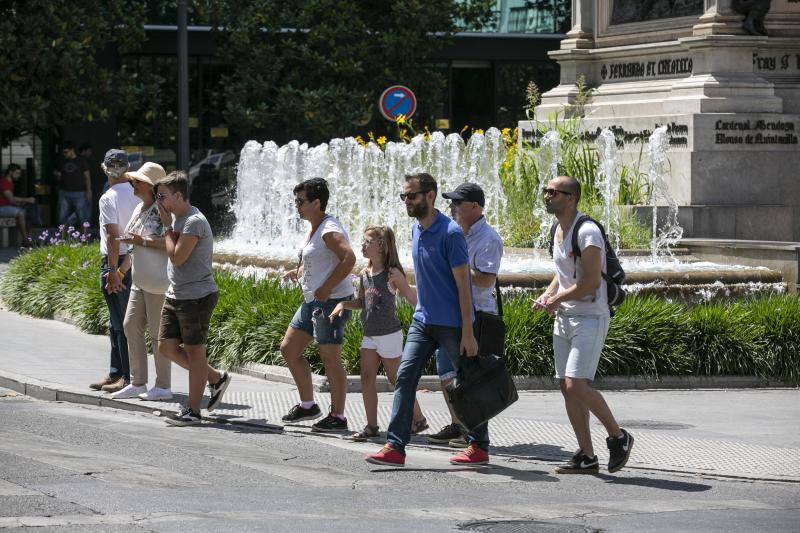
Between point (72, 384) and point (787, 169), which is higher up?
point (787, 169)

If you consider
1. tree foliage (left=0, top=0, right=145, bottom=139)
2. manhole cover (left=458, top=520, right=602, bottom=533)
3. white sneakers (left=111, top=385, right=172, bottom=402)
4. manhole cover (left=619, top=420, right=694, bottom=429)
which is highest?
tree foliage (left=0, top=0, right=145, bottom=139)

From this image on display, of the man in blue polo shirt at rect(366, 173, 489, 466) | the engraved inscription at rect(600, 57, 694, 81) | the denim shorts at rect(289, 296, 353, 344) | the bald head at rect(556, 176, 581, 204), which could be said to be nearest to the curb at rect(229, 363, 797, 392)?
the denim shorts at rect(289, 296, 353, 344)

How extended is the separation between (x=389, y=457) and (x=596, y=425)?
2.26m

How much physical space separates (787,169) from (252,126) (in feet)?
55.5

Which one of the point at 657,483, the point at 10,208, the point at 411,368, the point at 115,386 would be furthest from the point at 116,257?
the point at 10,208

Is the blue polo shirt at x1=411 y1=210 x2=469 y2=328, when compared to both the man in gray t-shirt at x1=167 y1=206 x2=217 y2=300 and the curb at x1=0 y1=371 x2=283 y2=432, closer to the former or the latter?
the curb at x1=0 y1=371 x2=283 y2=432

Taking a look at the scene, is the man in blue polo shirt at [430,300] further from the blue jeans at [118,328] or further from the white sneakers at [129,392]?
the blue jeans at [118,328]

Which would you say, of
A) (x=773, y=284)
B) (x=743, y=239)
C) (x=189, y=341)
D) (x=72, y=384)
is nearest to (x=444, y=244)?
(x=189, y=341)

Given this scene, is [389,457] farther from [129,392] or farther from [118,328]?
[118,328]

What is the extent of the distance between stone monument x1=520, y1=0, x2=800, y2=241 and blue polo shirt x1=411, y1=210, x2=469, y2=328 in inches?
383

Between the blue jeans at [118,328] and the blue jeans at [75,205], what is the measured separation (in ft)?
60.7

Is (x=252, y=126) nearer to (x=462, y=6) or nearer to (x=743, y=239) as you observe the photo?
(x=462, y=6)

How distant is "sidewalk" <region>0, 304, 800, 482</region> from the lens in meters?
10.1

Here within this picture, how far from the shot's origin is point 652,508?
337 inches
